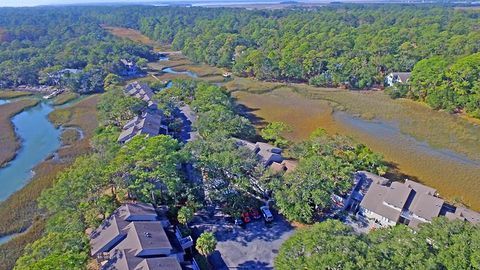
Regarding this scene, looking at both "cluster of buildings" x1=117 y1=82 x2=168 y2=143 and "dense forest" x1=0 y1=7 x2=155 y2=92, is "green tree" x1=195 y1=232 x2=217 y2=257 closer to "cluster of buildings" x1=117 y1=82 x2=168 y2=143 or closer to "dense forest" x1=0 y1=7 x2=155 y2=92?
"cluster of buildings" x1=117 y1=82 x2=168 y2=143

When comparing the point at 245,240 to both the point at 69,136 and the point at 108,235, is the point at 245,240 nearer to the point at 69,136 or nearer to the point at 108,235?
the point at 108,235

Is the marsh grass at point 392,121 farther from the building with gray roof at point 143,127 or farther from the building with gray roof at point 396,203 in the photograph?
the building with gray roof at point 143,127

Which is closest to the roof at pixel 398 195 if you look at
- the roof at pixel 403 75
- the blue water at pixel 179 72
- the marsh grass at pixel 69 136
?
the roof at pixel 403 75

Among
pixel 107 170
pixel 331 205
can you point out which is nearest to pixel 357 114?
pixel 331 205

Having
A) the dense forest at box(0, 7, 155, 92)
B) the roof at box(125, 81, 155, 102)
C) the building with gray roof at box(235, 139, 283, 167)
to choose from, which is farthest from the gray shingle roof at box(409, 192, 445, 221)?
the dense forest at box(0, 7, 155, 92)

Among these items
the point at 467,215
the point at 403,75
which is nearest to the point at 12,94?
the point at 403,75
